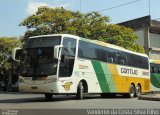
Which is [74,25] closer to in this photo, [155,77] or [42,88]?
[155,77]

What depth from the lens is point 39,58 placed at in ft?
64.9

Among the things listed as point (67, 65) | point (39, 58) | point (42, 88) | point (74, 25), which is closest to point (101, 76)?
point (67, 65)

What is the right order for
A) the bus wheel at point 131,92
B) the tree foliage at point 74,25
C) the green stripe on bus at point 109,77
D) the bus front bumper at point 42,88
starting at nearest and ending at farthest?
the bus front bumper at point 42,88 → the green stripe on bus at point 109,77 → the bus wheel at point 131,92 → the tree foliage at point 74,25

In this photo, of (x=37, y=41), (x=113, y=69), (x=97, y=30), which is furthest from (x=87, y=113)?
(x=97, y=30)

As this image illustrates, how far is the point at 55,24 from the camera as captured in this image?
1614 inches

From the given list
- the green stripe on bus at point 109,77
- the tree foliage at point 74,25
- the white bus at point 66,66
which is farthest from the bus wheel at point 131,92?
the tree foliage at point 74,25

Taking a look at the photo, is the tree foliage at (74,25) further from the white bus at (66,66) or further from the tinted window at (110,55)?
the white bus at (66,66)

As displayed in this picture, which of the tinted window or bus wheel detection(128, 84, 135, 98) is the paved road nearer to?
the tinted window

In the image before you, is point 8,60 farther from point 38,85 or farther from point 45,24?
point 38,85

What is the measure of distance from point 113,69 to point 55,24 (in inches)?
676

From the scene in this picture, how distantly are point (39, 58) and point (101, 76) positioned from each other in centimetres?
511

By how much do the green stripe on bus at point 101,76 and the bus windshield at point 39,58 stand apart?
11.7 feet

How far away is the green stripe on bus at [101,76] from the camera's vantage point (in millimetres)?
22797

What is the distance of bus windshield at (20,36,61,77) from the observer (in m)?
19.5
